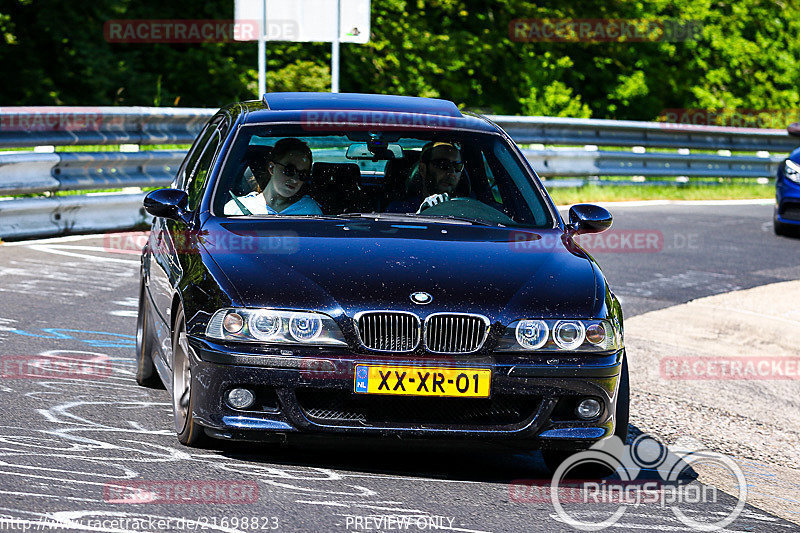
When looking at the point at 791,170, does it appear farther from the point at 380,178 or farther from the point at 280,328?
the point at 280,328

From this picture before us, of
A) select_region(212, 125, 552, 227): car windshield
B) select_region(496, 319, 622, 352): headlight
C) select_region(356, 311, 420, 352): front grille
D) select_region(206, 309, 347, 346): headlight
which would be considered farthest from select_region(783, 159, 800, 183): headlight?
select_region(206, 309, 347, 346): headlight

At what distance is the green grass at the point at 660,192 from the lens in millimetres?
19297

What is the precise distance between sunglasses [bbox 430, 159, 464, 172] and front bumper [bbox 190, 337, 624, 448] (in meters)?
1.73

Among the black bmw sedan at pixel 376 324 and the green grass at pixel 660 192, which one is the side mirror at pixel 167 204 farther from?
the green grass at pixel 660 192

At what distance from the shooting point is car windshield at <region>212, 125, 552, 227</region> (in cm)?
644

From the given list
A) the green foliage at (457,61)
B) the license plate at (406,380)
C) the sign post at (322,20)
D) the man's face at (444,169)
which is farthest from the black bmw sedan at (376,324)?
the green foliage at (457,61)

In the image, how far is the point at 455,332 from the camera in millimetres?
5203

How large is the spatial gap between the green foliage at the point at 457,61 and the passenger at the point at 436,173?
19.5 m

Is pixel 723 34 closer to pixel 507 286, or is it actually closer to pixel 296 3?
pixel 296 3

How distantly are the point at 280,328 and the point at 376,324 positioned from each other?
0.36 metres

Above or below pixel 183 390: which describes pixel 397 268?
above

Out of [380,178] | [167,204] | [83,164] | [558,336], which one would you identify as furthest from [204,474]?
[83,164]

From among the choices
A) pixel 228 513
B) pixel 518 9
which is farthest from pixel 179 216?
pixel 518 9

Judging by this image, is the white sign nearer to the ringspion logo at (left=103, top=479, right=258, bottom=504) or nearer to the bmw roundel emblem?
the bmw roundel emblem
